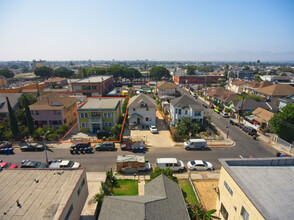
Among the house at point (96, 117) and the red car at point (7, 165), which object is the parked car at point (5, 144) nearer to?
the red car at point (7, 165)

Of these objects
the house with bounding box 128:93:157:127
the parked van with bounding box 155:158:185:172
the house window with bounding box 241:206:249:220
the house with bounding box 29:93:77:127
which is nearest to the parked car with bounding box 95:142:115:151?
the parked van with bounding box 155:158:185:172

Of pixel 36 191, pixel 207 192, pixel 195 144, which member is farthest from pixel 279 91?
pixel 36 191

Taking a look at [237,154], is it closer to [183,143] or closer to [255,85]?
[183,143]

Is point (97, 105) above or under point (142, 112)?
above

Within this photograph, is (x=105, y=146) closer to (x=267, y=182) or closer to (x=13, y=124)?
(x=13, y=124)

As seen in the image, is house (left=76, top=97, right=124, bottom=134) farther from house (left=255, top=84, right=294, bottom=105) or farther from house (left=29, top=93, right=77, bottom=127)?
house (left=255, top=84, right=294, bottom=105)

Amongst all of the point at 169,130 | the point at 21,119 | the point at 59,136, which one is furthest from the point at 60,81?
the point at 169,130
